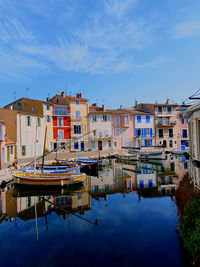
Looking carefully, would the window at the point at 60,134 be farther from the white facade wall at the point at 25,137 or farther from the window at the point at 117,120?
the window at the point at 117,120

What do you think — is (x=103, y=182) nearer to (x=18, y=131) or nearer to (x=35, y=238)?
(x=35, y=238)

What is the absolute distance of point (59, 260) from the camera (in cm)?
808

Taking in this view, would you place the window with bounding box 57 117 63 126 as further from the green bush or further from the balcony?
the green bush

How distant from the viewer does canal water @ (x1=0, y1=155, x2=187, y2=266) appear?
8.21 meters

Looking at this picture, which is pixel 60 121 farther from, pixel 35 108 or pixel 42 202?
pixel 42 202

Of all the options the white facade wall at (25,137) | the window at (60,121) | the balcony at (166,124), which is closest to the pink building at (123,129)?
the balcony at (166,124)

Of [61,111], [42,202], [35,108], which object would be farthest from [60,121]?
[42,202]

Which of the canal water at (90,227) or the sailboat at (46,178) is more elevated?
the sailboat at (46,178)

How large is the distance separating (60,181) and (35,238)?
9.29m

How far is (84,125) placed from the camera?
44.6 meters

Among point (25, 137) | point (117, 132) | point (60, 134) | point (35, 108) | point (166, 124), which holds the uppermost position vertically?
point (35, 108)

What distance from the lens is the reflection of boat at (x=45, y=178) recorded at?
19.3m

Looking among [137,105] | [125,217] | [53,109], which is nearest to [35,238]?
[125,217]

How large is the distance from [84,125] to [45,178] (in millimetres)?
26315
